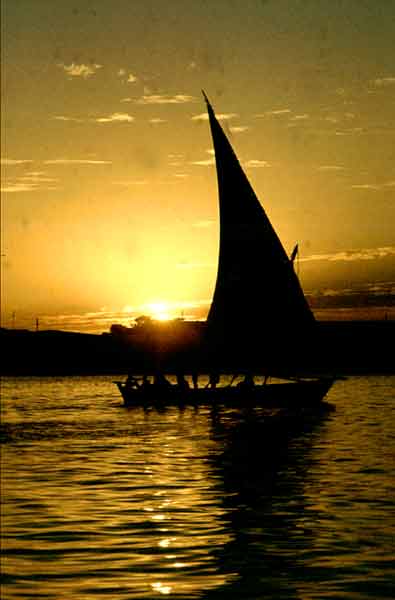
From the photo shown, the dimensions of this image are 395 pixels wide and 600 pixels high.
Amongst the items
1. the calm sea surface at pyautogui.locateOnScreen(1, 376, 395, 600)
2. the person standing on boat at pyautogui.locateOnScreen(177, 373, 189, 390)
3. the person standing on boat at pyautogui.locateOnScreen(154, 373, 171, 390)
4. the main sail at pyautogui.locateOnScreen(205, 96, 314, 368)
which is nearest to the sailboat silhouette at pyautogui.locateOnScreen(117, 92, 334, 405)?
the main sail at pyautogui.locateOnScreen(205, 96, 314, 368)

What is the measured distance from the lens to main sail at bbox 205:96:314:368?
51156 mm

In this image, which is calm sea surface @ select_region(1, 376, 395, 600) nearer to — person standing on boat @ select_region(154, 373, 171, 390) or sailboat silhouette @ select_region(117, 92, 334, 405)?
sailboat silhouette @ select_region(117, 92, 334, 405)

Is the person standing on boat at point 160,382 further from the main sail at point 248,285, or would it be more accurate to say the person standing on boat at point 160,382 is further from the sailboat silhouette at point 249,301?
the main sail at point 248,285

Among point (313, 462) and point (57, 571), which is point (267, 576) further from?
point (313, 462)

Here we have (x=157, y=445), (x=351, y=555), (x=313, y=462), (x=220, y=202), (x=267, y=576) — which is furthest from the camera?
(x=220, y=202)

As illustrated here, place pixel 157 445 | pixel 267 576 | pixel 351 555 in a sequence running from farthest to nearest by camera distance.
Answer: pixel 157 445 → pixel 351 555 → pixel 267 576

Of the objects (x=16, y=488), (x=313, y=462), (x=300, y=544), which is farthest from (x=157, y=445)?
(x=300, y=544)

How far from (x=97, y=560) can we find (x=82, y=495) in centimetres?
728

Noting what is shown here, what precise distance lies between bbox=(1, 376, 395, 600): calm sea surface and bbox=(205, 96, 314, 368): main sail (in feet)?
39.7

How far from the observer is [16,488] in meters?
24.3

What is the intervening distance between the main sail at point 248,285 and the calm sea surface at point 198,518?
12.1 m

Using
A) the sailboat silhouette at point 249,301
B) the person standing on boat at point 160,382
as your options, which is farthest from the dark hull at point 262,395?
the person standing on boat at point 160,382

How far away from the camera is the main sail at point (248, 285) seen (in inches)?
2014

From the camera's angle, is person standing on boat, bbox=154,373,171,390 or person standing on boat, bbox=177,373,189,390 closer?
person standing on boat, bbox=177,373,189,390
